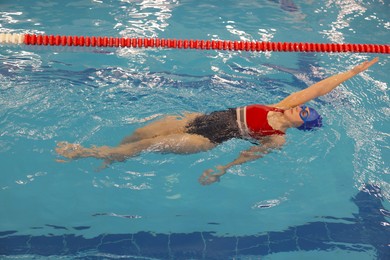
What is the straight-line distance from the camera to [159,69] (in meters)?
5.23

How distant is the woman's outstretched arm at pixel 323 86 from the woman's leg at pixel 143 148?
0.88m

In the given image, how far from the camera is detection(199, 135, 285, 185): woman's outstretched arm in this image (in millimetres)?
3463

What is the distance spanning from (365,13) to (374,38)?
3.54 ft

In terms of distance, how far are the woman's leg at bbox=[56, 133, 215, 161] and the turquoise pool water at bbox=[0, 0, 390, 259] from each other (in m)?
0.24

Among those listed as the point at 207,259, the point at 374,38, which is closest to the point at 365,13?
the point at 374,38

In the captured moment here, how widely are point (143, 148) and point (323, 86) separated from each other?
1607 mm

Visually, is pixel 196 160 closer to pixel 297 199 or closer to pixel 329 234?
pixel 297 199

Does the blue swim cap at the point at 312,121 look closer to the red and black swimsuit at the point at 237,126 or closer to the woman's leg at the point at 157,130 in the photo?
the red and black swimsuit at the point at 237,126

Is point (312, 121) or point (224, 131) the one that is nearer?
point (312, 121)

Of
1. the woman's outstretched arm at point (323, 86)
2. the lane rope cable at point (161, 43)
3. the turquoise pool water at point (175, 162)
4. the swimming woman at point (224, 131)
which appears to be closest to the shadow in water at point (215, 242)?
the turquoise pool water at point (175, 162)

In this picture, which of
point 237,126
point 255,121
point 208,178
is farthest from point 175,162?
point 255,121

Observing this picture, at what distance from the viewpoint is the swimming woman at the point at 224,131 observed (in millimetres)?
3541

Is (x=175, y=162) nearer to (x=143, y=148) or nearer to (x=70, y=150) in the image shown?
(x=143, y=148)

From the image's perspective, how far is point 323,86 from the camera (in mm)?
3621
